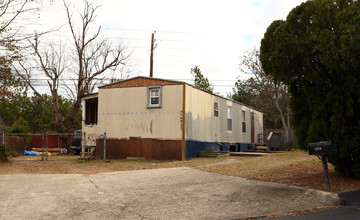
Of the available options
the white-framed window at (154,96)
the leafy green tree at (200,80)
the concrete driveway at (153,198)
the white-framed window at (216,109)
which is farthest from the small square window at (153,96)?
the leafy green tree at (200,80)

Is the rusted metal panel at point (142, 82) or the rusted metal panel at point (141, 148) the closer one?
the rusted metal panel at point (141, 148)

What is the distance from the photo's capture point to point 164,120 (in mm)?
16781

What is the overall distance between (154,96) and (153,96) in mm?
61

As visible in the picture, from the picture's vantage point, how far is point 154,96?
17.1 metres

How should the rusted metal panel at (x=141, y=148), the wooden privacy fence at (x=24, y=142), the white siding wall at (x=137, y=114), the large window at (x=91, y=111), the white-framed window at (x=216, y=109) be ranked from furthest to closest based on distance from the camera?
the wooden privacy fence at (x=24, y=142) → the large window at (x=91, y=111) → the white-framed window at (x=216, y=109) → the white siding wall at (x=137, y=114) → the rusted metal panel at (x=141, y=148)

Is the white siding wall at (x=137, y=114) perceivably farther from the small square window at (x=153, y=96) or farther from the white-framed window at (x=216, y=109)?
the white-framed window at (x=216, y=109)

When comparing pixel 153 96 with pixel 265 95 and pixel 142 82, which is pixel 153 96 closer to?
pixel 142 82

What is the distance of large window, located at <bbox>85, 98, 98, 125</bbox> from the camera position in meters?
19.9

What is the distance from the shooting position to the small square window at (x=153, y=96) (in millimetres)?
17047

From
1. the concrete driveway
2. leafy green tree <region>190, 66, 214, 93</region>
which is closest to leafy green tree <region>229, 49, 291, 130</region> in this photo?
leafy green tree <region>190, 66, 214, 93</region>

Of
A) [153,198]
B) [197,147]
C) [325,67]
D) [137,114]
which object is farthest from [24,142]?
[325,67]

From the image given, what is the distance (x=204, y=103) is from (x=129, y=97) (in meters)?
3.96

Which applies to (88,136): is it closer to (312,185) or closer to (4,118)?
(312,185)

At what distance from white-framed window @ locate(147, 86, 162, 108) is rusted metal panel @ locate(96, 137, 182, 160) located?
1.74m
